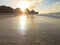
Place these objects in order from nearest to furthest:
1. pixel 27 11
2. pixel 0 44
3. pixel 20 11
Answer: pixel 0 44, pixel 20 11, pixel 27 11

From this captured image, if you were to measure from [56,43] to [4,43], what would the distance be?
284 cm

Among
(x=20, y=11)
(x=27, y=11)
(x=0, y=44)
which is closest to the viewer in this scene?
(x=0, y=44)

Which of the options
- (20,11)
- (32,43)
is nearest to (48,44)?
(32,43)

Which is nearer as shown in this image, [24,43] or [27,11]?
[24,43]

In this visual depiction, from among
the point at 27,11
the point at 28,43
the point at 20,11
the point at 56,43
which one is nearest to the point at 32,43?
the point at 28,43

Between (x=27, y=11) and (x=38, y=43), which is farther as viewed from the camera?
(x=27, y=11)

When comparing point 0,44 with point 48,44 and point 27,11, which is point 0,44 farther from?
point 27,11

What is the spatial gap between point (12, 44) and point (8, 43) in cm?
34

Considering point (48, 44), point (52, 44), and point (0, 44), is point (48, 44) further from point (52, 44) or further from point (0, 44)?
point (0, 44)

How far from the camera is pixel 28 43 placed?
24.6 feet

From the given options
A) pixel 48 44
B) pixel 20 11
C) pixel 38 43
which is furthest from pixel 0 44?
pixel 20 11

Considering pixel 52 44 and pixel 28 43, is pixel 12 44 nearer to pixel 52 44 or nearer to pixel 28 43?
pixel 28 43

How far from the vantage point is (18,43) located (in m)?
7.45

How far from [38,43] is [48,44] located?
567 millimetres
